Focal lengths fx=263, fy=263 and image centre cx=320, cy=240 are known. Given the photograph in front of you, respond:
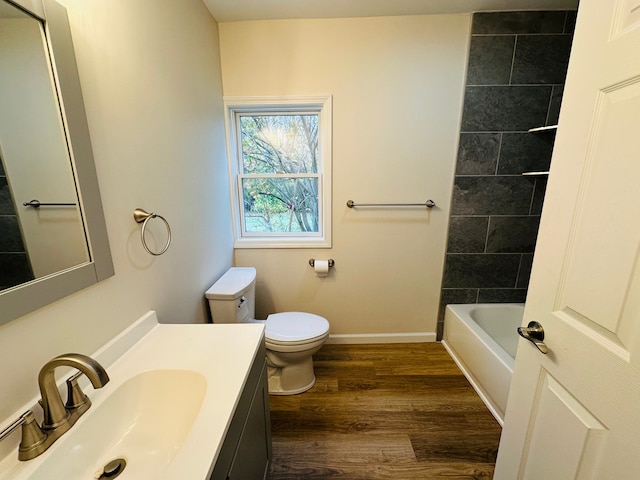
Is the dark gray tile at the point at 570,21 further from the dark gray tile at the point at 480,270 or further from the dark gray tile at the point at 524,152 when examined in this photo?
the dark gray tile at the point at 480,270

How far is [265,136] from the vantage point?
2.08 meters

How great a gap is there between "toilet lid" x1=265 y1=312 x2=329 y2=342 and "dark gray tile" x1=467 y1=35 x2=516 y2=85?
1964mm

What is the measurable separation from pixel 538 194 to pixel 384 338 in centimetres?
165

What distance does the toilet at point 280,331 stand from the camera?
1.58m

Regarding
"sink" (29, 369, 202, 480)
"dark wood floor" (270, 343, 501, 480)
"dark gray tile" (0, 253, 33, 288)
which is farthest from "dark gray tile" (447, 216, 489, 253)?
"dark gray tile" (0, 253, 33, 288)

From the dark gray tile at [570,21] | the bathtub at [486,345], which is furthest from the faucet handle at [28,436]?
the dark gray tile at [570,21]

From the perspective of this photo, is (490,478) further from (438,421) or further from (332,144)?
(332,144)

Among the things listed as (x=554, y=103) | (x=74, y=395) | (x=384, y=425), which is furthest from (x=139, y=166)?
(x=554, y=103)

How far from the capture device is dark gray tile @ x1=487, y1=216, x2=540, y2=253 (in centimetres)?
203

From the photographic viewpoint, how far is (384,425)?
154 cm

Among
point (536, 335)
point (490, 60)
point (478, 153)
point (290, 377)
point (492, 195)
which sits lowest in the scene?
point (290, 377)

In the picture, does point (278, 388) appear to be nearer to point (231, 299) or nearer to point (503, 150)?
point (231, 299)

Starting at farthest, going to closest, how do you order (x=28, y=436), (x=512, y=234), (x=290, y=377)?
(x=512, y=234) < (x=290, y=377) < (x=28, y=436)

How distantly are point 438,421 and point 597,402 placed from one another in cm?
113
